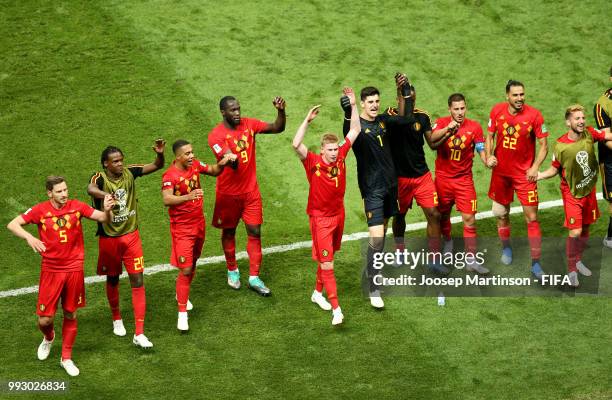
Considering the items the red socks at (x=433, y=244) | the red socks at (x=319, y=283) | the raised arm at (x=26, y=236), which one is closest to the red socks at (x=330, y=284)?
the red socks at (x=319, y=283)

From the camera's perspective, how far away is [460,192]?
1466 centimetres

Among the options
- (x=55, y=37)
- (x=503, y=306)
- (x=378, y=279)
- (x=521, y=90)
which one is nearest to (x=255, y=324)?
(x=378, y=279)

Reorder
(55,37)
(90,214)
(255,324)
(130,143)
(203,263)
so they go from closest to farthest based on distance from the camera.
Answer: (90,214) < (255,324) < (203,263) < (130,143) < (55,37)

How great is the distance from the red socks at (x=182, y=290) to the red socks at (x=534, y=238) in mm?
4166

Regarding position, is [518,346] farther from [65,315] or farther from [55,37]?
[55,37]

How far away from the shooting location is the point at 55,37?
1934cm

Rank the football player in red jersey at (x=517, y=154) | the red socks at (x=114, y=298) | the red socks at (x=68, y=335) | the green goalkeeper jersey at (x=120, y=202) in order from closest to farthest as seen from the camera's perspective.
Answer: the red socks at (x=68, y=335), the green goalkeeper jersey at (x=120, y=202), the red socks at (x=114, y=298), the football player in red jersey at (x=517, y=154)

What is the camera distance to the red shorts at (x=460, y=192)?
1466 centimetres

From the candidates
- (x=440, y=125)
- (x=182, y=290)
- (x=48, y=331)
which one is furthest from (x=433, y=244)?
(x=48, y=331)

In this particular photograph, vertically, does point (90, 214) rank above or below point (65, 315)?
above

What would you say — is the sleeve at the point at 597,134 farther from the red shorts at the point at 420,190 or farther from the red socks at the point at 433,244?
the red socks at the point at 433,244

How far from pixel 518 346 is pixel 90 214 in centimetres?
488

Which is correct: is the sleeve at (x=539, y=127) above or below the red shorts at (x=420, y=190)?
above

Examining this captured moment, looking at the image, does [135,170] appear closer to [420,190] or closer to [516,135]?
[420,190]
